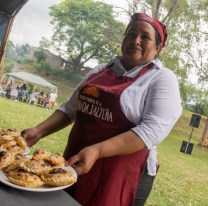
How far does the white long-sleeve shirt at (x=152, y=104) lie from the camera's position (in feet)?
4.33

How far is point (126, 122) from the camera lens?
1.44 meters

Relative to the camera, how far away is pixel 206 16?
17766mm

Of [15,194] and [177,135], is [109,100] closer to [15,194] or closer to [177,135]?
[15,194]

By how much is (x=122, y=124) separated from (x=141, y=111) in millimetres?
135

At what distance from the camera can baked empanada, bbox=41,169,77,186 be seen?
1036 mm

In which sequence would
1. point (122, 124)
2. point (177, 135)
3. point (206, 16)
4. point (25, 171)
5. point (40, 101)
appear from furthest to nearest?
1. point (177, 135)
2. point (40, 101)
3. point (206, 16)
4. point (122, 124)
5. point (25, 171)

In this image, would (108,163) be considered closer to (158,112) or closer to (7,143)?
(158,112)

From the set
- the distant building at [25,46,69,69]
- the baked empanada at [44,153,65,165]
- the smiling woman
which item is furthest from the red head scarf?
the distant building at [25,46,69,69]

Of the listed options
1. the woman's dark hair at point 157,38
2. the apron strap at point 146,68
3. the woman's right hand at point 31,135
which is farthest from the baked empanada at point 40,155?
the woman's dark hair at point 157,38

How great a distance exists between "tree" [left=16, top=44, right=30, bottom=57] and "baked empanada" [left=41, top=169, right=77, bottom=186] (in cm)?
4095

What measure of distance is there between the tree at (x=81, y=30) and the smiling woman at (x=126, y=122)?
33150mm

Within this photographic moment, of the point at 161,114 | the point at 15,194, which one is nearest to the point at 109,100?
the point at 161,114

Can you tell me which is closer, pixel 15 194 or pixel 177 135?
pixel 15 194

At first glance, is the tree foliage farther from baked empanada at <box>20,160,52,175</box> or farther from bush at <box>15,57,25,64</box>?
bush at <box>15,57,25,64</box>
